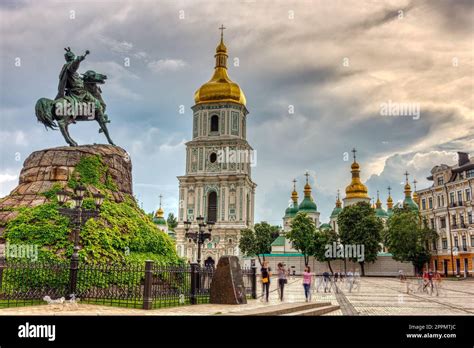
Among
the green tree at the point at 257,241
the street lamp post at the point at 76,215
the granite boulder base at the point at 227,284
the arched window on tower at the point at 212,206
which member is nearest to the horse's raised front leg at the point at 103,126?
the street lamp post at the point at 76,215

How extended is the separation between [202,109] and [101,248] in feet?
162

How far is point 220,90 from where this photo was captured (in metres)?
64.0

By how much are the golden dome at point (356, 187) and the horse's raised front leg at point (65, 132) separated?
51.3 m

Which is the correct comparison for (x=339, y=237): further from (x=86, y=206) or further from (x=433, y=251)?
(x=86, y=206)

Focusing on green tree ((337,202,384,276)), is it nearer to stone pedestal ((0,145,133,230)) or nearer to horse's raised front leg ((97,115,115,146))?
stone pedestal ((0,145,133,230))

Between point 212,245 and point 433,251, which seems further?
point 212,245

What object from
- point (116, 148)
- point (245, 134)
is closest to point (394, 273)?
point (245, 134)

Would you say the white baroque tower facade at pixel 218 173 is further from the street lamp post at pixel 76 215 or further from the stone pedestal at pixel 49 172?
the street lamp post at pixel 76 215

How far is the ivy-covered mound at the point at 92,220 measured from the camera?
15.2 metres

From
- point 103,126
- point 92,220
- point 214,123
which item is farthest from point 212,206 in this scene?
point 92,220

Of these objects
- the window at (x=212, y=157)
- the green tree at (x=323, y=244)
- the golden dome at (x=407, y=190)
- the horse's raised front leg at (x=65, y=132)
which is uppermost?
the window at (x=212, y=157)

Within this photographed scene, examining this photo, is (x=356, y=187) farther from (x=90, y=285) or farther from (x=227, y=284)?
(x=90, y=285)

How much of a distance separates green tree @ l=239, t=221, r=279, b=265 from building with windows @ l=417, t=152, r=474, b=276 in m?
18.3

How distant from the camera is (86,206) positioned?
17.0 metres
